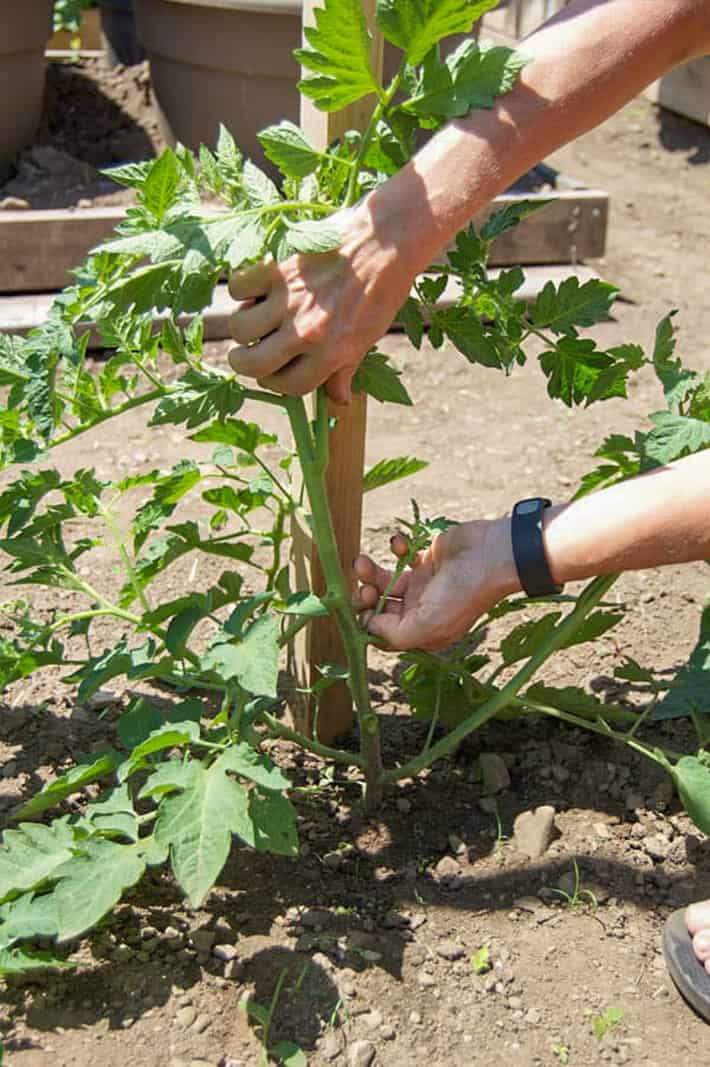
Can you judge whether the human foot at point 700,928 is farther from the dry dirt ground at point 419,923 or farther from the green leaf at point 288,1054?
the green leaf at point 288,1054

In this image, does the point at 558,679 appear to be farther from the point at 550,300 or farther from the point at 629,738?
the point at 550,300

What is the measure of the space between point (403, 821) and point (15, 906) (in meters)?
0.63

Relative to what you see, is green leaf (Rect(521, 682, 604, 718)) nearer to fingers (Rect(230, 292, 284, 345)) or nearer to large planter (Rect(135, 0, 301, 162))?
fingers (Rect(230, 292, 284, 345))

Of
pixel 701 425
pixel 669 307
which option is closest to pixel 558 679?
pixel 701 425

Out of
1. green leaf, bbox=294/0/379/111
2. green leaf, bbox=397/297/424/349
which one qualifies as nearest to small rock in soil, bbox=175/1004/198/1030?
green leaf, bbox=397/297/424/349

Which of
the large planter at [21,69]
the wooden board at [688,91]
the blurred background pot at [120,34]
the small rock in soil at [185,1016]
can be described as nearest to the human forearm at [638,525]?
the small rock in soil at [185,1016]

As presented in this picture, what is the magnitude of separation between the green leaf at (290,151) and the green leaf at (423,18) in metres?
0.15

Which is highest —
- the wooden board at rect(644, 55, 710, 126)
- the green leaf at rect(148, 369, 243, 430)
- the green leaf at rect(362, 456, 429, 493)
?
the green leaf at rect(148, 369, 243, 430)

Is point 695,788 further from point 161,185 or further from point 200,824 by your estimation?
point 161,185

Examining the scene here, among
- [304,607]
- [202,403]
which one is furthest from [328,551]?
[202,403]

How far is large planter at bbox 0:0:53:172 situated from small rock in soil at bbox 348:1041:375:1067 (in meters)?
3.31

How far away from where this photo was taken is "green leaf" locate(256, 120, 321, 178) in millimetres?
1381

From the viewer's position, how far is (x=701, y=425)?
1.57 metres

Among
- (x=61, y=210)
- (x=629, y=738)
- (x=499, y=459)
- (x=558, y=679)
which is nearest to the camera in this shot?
(x=629, y=738)
